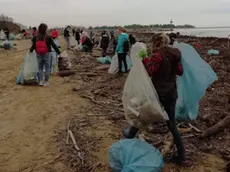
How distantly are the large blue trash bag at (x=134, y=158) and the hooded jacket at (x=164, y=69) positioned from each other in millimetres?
702

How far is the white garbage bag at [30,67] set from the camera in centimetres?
814

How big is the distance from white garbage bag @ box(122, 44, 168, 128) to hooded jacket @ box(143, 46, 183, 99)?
0.09m

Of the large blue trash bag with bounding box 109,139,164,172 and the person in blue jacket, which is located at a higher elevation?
the person in blue jacket

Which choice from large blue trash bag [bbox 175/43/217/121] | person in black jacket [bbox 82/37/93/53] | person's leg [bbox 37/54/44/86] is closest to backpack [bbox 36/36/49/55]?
person's leg [bbox 37/54/44/86]

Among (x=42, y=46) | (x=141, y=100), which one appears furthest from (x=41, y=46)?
(x=141, y=100)

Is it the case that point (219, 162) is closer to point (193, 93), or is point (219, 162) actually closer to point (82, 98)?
point (193, 93)

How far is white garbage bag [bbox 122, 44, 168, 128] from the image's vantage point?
3586 millimetres

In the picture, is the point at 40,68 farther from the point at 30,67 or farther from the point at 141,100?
the point at 141,100

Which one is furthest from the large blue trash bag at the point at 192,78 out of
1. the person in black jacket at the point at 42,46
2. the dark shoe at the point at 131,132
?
the person in black jacket at the point at 42,46

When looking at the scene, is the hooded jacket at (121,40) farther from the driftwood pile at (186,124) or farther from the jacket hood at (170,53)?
the jacket hood at (170,53)

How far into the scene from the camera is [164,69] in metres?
3.62

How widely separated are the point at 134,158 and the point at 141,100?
0.73m

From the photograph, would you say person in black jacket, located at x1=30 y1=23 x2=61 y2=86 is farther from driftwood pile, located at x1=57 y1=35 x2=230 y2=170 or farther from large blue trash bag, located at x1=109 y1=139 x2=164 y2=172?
large blue trash bag, located at x1=109 y1=139 x2=164 y2=172

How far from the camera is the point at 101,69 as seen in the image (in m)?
11.3
